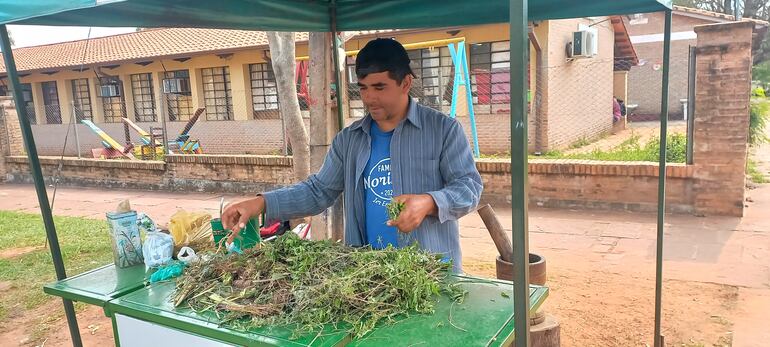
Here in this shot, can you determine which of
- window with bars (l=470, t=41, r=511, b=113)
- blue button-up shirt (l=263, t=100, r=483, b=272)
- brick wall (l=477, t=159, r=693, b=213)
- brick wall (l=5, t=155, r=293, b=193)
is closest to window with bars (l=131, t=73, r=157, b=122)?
→ brick wall (l=5, t=155, r=293, b=193)

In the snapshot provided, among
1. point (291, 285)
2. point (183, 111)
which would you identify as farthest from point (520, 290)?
point (183, 111)

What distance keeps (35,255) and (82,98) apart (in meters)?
14.8

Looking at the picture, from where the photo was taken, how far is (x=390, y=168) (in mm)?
2395

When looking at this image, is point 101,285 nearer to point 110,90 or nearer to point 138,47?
point 110,90

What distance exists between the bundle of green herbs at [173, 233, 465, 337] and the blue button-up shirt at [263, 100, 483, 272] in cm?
33

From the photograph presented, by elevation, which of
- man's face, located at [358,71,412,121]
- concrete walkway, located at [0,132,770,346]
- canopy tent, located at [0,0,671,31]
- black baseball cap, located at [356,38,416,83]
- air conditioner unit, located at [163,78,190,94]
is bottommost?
concrete walkway, located at [0,132,770,346]

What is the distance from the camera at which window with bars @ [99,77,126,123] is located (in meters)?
18.0

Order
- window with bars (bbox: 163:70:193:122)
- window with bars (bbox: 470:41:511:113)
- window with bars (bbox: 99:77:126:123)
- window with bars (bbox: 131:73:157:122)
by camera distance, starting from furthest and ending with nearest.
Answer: window with bars (bbox: 99:77:126:123) < window with bars (bbox: 131:73:157:122) < window with bars (bbox: 163:70:193:122) < window with bars (bbox: 470:41:511:113)

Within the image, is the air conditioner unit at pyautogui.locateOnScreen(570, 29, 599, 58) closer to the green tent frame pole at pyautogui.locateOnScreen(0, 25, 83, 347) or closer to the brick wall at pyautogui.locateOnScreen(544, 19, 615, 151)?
the brick wall at pyautogui.locateOnScreen(544, 19, 615, 151)

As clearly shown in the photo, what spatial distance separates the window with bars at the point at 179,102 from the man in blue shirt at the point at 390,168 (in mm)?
15233

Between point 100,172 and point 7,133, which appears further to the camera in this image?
point 7,133

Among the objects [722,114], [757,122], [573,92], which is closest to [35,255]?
[722,114]

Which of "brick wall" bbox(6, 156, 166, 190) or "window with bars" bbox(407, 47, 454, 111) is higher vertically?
"window with bars" bbox(407, 47, 454, 111)

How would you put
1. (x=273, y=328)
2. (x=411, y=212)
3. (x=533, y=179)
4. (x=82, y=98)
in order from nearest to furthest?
(x=273, y=328) → (x=411, y=212) → (x=533, y=179) → (x=82, y=98)
